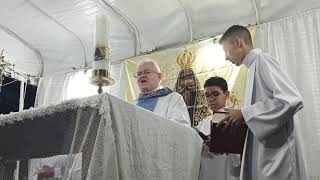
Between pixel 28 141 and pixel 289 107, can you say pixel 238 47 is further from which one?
pixel 28 141

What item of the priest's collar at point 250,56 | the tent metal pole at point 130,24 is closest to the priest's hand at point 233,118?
the priest's collar at point 250,56

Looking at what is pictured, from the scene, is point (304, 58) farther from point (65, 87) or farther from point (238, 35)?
point (65, 87)

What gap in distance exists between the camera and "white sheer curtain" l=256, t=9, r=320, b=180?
3113 millimetres

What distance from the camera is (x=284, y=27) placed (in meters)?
3.57

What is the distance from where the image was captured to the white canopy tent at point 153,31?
3.32 meters

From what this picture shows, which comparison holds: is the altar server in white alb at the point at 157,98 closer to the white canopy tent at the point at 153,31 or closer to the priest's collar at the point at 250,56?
the priest's collar at the point at 250,56

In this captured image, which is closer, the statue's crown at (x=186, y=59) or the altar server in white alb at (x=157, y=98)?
the altar server in white alb at (x=157, y=98)

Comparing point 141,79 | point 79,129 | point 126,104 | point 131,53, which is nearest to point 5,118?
point 79,129

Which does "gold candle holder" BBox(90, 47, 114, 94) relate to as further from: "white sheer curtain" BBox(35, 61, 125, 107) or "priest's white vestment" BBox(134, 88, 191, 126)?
Answer: "white sheer curtain" BBox(35, 61, 125, 107)

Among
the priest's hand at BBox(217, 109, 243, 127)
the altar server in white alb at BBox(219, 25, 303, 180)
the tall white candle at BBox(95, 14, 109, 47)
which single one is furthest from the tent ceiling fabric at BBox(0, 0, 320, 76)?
the tall white candle at BBox(95, 14, 109, 47)

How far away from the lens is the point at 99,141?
4.58ft

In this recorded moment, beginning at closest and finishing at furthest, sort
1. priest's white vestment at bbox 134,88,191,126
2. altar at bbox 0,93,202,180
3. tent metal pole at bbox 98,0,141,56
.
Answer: altar at bbox 0,93,202,180, priest's white vestment at bbox 134,88,191,126, tent metal pole at bbox 98,0,141,56

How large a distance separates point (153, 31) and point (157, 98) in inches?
62.6

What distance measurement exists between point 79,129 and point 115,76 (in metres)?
3.03
